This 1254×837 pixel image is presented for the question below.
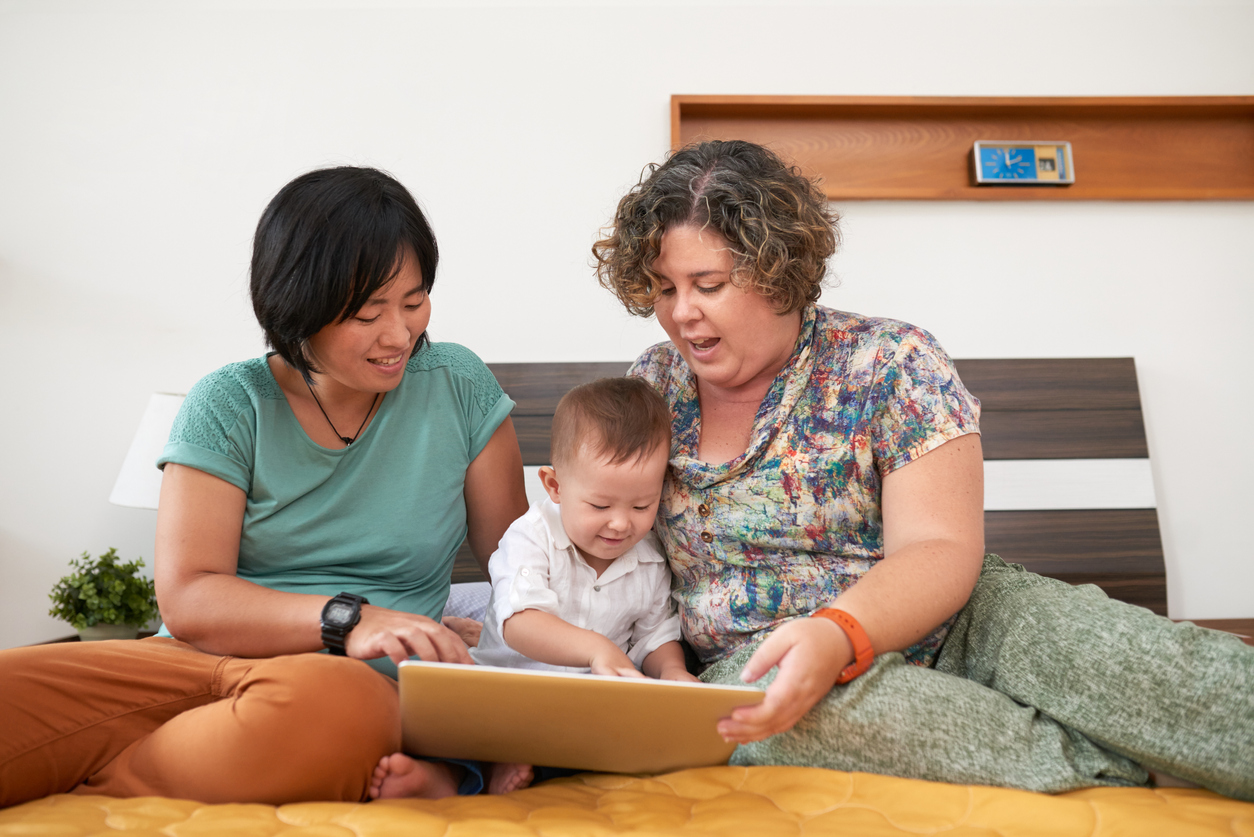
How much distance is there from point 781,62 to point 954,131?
1.94 feet

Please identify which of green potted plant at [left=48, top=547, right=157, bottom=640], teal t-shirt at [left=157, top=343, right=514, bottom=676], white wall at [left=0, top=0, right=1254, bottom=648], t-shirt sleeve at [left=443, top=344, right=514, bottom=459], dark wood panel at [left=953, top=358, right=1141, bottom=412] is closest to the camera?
teal t-shirt at [left=157, top=343, right=514, bottom=676]

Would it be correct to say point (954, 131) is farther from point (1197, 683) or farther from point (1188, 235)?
point (1197, 683)

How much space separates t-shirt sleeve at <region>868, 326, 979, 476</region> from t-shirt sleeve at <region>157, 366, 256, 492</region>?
3.34 feet

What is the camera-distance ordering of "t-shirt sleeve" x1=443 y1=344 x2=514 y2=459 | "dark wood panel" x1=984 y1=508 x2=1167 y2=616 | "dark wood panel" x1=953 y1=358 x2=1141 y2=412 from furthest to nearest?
"dark wood panel" x1=953 y1=358 x2=1141 y2=412
"dark wood panel" x1=984 y1=508 x2=1167 y2=616
"t-shirt sleeve" x1=443 y1=344 x2=514 y2=459

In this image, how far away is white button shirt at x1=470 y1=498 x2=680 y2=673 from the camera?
1347mm

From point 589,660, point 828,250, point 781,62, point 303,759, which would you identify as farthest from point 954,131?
point 303,759

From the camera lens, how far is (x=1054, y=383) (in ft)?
8.17

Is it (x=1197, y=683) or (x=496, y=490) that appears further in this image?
(x=496, y=490)

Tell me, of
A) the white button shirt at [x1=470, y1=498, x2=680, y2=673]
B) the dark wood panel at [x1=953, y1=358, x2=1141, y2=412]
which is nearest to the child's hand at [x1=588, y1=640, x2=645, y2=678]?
the white button shirt at [x1=470, y1=498, x2=680, y2=673]

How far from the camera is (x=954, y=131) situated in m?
2.63

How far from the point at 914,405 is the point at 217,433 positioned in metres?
1.11

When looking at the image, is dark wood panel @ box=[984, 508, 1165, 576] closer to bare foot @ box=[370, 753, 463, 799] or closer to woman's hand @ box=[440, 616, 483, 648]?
woman's hand @ box=[440, 616, 483, 648]

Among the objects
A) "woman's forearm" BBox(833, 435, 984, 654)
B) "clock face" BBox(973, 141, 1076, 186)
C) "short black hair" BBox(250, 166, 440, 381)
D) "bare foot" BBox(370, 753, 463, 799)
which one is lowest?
"bare foot" BBox(370, 753, 463, 799)

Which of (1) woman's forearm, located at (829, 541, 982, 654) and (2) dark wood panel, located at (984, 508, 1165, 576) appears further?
(2) dark wood panel, located at (984, 508, 1165, 576)
